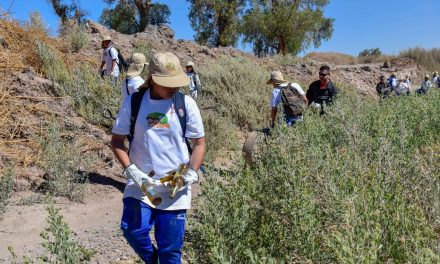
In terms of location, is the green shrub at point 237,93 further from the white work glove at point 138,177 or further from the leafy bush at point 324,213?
the white work glove at point 138,177

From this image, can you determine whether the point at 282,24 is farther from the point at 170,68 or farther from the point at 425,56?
the point at 170,68

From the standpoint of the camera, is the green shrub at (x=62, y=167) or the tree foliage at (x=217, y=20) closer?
the green shrub at (x=62, y=167)

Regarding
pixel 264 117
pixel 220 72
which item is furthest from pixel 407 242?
pixel 220 72

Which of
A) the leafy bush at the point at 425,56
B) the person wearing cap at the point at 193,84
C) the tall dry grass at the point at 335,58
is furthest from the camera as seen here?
the tall dry grass at the point at 335,58

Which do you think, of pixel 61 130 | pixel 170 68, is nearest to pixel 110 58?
pixel 61 130

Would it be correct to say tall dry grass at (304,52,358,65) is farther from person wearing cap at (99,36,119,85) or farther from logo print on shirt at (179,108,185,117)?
logo print on shirt at (179,108,185,117)

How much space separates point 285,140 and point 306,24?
93.7ft

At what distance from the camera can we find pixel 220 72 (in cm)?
1297

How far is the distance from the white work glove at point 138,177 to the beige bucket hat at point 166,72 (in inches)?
21.3

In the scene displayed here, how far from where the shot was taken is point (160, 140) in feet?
9.84

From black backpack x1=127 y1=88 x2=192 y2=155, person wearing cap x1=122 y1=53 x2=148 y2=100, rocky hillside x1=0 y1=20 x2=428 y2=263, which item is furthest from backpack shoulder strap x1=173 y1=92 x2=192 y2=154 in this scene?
person wearing cap x1=122 y1=53 x2=148 y2=100

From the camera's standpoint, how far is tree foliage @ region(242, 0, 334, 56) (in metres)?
31.6

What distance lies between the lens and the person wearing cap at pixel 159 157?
2959 millimetres

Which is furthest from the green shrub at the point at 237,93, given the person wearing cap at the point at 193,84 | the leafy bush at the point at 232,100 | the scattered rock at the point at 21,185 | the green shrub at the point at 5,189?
the green shrub at the point at 5,189
